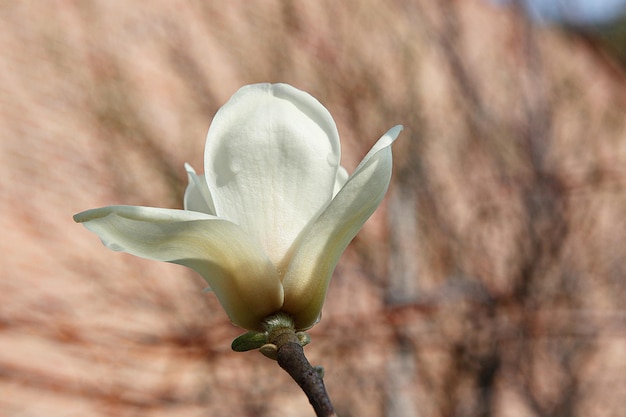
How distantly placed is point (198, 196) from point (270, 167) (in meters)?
0.06

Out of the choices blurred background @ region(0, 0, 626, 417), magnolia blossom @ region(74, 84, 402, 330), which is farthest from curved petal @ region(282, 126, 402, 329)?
blurred background @ region(0, 0, 626, 417)

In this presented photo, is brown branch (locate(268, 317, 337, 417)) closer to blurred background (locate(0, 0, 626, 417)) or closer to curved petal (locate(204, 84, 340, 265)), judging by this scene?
curved petal (locate(204, 84, 340, 265))

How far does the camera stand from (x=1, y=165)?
5.49ft

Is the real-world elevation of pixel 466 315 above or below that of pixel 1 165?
below

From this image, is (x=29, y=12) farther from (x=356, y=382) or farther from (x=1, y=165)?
(x=356, y=382)

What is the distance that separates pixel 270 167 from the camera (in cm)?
34

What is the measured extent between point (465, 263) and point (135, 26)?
46.5 inches

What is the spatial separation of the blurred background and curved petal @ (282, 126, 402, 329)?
4.67 feet

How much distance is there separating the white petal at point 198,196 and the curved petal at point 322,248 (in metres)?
0.06

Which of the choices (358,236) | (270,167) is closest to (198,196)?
(270,167)

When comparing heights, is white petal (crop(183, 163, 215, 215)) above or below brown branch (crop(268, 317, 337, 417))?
above

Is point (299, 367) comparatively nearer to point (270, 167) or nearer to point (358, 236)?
point (270, 167)

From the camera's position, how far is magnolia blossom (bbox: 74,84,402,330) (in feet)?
0.97

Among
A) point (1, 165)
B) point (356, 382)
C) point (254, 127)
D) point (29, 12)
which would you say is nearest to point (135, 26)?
point (29, 12)
